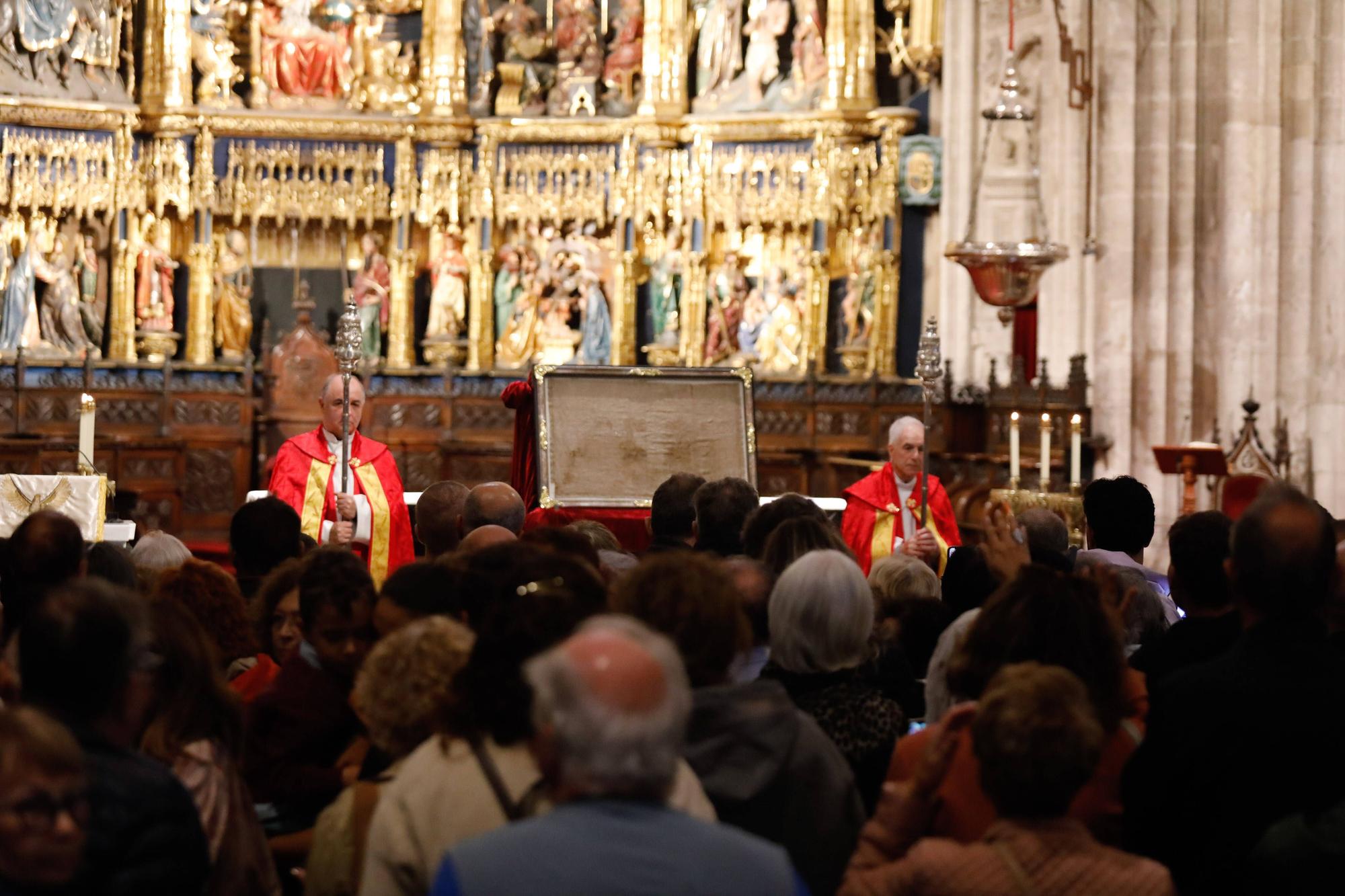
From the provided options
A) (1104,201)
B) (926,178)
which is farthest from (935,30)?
(1104,201)

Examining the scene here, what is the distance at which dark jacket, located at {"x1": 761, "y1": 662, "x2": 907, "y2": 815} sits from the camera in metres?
3.95

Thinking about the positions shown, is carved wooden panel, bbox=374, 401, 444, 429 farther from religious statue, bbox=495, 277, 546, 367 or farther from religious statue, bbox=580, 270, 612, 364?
religious statue, bbox=580, 270, 612, 364

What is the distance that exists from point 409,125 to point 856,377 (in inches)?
178

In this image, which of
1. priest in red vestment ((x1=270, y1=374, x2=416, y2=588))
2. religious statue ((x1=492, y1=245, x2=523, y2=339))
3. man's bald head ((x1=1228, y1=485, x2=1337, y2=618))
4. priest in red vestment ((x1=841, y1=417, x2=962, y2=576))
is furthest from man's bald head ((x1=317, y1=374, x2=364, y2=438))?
religious statue ((x1=492, y1=245, x2=523, y2=339))

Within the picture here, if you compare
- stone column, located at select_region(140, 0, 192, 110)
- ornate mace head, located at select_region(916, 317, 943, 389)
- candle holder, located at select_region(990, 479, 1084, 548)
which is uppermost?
stone column, located at select_region(140, 0, 192, 110)

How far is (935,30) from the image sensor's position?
16.0 m

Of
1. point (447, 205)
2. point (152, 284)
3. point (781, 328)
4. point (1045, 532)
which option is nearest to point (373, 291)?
point (447, 205)

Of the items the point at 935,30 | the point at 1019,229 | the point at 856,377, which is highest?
the point at 935,30

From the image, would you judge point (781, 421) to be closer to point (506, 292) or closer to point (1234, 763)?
point (506, 292)

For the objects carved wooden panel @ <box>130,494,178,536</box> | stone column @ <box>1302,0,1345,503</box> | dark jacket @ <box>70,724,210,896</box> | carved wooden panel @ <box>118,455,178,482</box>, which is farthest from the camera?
carved wooden panel @ <box>118,455,178,482</box>

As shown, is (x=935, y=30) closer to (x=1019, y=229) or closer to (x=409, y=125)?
(x=1019, y=229)

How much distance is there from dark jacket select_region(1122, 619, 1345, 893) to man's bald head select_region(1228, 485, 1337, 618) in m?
0.11

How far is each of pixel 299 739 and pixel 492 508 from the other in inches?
91.5

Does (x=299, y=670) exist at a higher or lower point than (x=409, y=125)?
lower
